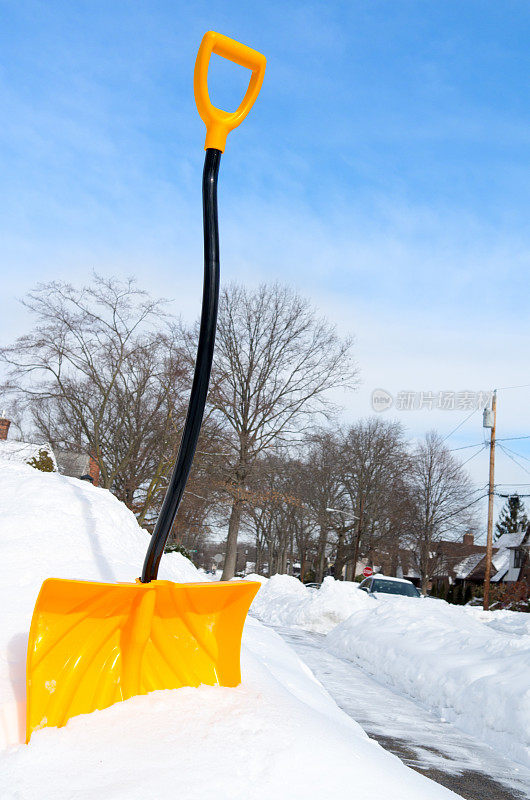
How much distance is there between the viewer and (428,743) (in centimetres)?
526

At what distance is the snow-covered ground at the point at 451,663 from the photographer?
5.52 meters

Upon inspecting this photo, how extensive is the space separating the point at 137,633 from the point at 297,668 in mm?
4231

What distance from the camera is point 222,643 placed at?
3500 mm

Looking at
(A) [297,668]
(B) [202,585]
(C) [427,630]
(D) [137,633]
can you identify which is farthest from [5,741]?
(C) [427,630]

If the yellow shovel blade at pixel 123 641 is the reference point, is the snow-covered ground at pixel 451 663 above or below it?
below

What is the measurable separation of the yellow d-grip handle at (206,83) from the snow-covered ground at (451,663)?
15.7 ft

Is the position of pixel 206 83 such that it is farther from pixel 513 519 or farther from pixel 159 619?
pixel 513 519

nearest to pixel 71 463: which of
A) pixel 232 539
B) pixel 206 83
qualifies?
pixel 232 539

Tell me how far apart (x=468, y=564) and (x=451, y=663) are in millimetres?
58118

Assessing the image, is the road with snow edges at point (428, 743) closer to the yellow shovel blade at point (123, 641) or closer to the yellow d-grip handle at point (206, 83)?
the yellow shovel blade at point (123, 641)

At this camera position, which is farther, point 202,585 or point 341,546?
point 341,546

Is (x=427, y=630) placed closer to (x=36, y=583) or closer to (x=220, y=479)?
(x=36, y=583)

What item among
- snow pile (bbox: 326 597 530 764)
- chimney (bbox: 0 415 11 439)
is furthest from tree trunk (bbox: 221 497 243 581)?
snow pile (bbox: 326 597 530 764)

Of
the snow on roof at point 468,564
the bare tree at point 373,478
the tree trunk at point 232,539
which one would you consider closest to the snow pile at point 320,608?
the tree trunk at point 232,539
